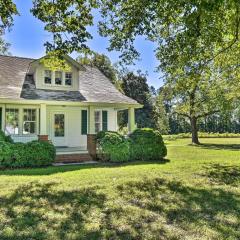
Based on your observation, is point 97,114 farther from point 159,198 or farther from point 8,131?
point 159,198

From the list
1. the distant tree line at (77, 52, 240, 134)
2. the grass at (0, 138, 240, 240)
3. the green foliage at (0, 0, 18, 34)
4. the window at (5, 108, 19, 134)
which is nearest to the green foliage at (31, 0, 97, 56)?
the green foliage at (0, 0, 18, 34)

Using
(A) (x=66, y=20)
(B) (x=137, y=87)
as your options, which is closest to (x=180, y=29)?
(A) (x=66, y=20)

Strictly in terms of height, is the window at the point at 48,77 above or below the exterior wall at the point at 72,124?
above

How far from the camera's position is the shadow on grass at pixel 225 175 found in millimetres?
10694

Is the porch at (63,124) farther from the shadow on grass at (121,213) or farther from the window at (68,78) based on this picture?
the shadow on grass at (121,213)

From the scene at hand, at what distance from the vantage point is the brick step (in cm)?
1669

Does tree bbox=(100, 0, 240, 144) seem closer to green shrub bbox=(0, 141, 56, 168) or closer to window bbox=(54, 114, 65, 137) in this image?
green shrub bbox=(0, 141, 56, 168)

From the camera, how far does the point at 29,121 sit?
1912 cm

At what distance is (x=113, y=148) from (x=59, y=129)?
18.3ft

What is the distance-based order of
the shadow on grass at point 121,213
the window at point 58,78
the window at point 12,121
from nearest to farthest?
the shadow on grass at point 121,213
the window at point 12,121
the window at point 58,78

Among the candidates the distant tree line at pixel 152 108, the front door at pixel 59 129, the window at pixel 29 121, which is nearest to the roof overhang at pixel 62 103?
the window at pixel 29 121

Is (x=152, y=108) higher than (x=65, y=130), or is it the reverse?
(x=152, y=108)

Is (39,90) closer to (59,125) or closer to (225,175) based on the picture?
(59,125)

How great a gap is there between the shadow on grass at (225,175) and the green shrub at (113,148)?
424cm
